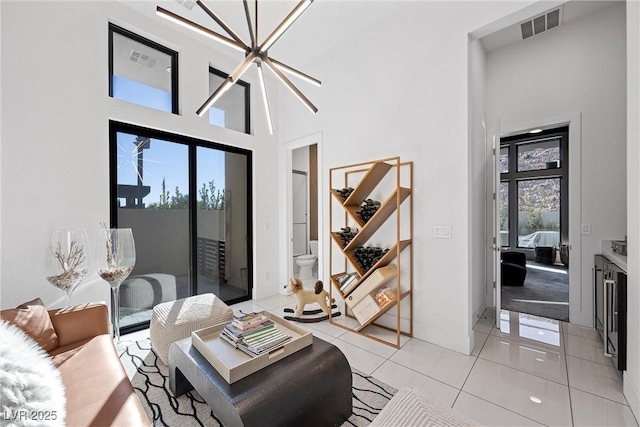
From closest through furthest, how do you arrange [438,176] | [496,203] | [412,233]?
[438,176]
[412,233]
[496,203]

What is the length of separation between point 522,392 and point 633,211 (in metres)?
1.41

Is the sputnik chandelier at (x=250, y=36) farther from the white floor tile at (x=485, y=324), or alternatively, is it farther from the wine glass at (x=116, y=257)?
the white floor tile at (x=485, y=324)

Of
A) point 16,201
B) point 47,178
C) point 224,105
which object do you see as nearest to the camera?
point 16,201

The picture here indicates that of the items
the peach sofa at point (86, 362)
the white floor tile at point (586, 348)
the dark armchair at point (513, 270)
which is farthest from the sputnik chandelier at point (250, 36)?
the dark armchair at point (513, 270)

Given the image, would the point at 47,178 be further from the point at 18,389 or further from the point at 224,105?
the point at 18,389

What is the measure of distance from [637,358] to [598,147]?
2.32 m

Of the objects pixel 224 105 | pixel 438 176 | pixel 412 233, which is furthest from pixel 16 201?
pixel 438 176

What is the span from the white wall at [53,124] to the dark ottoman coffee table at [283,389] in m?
Result: 1.67

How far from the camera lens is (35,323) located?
166 centimetres

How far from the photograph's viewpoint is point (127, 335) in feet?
9.07

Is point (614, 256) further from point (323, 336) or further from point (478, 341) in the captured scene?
point (323, 336)

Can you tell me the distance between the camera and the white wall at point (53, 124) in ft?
6.98

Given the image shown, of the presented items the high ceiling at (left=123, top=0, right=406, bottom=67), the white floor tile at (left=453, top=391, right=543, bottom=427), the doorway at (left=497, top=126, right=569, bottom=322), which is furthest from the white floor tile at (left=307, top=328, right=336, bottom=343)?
the doorway at (left=497, top=126, right=569, bottom=322)

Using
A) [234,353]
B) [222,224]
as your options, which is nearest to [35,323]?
[234,353]
